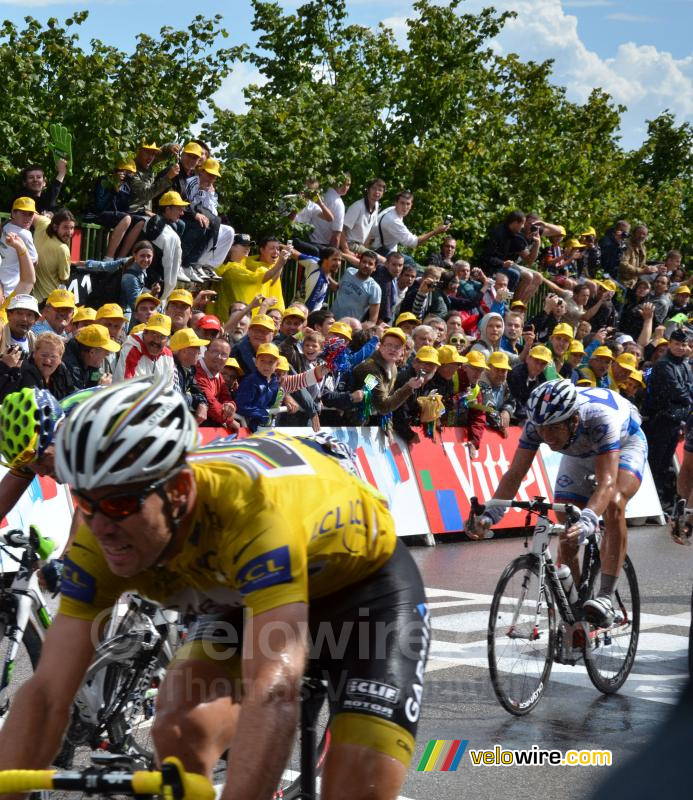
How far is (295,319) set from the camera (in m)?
13.9

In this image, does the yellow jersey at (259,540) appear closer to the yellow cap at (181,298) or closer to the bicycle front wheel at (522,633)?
the bicycle front wheel at (522,633)

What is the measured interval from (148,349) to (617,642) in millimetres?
5528

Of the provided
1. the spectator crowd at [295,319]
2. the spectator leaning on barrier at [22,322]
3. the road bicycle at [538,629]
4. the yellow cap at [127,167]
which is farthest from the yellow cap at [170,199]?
the road bicycle at [538,629]

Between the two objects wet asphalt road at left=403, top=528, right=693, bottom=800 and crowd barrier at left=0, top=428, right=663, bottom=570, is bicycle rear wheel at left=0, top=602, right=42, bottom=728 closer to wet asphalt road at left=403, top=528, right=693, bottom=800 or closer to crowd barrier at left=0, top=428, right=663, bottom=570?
wet asphalt road at left=403, top=528, right=693, bottom=800

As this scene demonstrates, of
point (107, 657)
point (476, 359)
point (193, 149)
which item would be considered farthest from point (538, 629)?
point (193, 149)

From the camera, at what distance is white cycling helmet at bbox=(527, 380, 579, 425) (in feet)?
24.6

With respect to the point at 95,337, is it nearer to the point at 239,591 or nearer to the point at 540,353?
the point at 540,353

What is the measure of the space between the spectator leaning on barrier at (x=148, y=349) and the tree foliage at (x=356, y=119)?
13.1 ft

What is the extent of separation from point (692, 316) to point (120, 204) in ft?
54.1

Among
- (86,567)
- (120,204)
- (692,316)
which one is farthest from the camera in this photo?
(692,316)

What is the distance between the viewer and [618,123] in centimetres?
3666

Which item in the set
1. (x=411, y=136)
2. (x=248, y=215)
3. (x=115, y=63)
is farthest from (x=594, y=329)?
(x=115, y=63)

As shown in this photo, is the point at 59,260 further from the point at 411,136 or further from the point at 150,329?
the point at 411,136

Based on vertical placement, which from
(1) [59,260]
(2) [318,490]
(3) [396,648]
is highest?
(1) [59,260]
